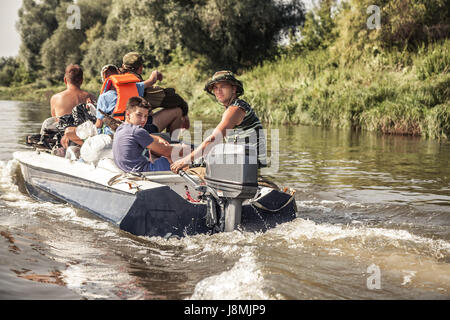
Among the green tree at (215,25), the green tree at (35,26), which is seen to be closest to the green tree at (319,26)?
the green tree at (215,25)

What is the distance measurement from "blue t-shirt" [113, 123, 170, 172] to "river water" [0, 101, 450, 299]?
24.1 inches

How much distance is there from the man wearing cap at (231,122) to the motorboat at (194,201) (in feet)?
0.86

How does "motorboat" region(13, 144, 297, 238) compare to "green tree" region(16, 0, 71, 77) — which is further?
"green tree" region(16, 0, 71, 77)

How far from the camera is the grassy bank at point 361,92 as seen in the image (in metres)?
13.1

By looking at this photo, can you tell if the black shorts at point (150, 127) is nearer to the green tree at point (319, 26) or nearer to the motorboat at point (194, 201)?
the motorboat at point (194, 201)

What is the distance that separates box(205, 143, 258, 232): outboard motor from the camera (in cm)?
432

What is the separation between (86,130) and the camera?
6.32 m

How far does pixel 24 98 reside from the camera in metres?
43.7

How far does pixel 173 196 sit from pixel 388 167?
5415 mm

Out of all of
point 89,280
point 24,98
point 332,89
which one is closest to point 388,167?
point 89,280

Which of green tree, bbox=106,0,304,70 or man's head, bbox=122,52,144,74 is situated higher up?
green tree, bbox=106,0,304,70
